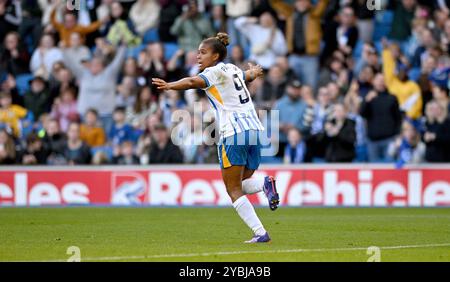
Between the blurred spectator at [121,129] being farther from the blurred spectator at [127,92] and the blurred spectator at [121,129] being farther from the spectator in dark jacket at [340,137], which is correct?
the spectator in dark jacket at [340,137]

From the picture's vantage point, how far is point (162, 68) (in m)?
24.3

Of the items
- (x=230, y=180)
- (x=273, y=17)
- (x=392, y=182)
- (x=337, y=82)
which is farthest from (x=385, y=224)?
(x=273, y=17)

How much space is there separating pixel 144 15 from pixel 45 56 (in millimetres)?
2560

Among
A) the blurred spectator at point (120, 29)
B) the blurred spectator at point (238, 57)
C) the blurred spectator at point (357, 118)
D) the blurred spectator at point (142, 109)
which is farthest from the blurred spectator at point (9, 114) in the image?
the blurred spectator at point (357, 118)

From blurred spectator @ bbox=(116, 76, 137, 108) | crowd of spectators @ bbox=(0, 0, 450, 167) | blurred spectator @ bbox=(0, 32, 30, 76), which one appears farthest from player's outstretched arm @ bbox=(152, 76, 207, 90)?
blurred spectator @ bbox=(0, 32, 30, 76)

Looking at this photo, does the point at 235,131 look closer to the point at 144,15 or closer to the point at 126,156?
the point at 126,156

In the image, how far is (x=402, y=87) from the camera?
22.6 meters

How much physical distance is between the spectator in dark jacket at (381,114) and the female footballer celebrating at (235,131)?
959 centimetres

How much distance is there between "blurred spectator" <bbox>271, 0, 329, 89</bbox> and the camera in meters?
23.8

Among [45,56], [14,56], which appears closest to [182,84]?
[45,56]

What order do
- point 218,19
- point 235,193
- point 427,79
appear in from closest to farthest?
point 235,193, point 427,79, point 218,19
